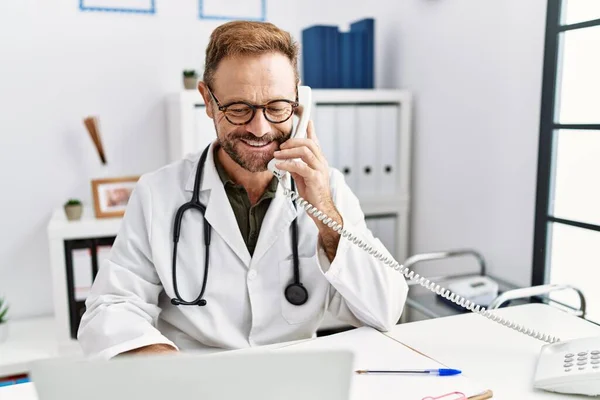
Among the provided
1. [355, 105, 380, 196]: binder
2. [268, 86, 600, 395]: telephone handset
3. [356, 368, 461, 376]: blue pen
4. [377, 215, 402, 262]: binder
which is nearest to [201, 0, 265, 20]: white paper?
[355, 105, 380, 196]: binder

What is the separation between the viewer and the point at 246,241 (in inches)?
52.7

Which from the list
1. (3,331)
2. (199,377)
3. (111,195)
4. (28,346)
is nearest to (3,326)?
(3,331)

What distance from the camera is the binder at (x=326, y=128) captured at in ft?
7.80

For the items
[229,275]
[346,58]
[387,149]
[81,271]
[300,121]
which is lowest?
[81,271]

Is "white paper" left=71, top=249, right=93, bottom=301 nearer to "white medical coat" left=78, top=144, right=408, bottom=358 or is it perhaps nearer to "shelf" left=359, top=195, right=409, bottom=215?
"white medical coat" left=78, top=144, right=408, bottom=358

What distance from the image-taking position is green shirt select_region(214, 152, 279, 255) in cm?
136

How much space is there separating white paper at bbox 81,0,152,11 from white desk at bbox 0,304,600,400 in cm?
182

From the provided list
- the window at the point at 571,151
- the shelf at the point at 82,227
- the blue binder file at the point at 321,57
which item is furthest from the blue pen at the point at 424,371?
the blue binder file at the point at 321,57

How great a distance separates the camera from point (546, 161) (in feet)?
5.94

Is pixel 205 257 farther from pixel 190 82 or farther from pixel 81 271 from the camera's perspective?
pixel 190 82

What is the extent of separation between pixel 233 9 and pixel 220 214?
1.56 m

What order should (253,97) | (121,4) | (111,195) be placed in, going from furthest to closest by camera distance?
(121,4) → (111,195) → (253,97)

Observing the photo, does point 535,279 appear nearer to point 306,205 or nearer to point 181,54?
point 306,205

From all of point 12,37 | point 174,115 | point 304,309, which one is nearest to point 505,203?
point 304,309
